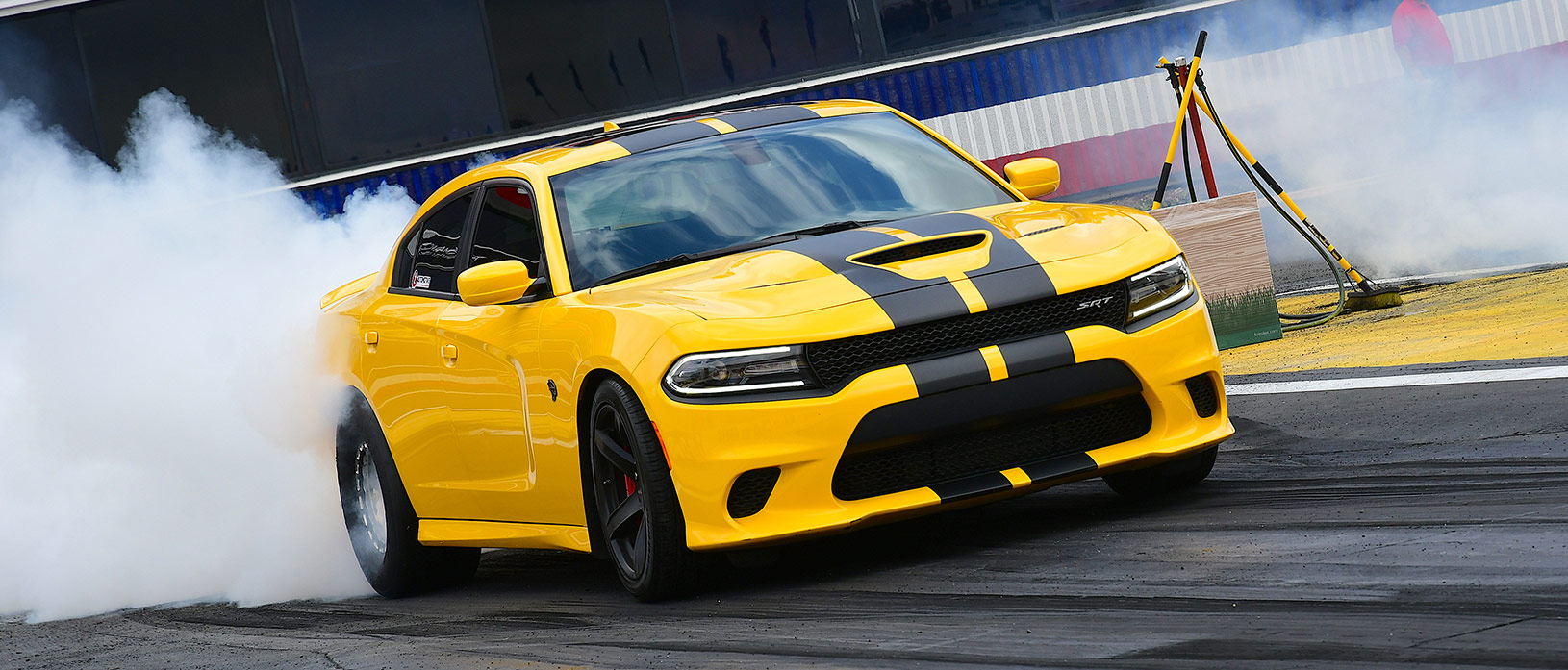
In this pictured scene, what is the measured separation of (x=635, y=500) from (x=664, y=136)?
166cm

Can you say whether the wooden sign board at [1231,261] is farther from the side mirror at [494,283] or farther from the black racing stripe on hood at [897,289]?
the side mirror at [494,283]

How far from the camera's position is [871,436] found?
16.2ft

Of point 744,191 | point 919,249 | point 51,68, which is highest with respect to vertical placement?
point 51,68

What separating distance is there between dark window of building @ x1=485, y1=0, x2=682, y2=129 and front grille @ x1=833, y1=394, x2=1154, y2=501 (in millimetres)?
10418

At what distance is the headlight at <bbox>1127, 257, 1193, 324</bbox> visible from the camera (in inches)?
207

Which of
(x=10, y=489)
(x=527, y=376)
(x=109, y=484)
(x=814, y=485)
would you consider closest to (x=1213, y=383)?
(x=814, y=485)

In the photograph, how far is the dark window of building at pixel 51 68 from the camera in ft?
48.5

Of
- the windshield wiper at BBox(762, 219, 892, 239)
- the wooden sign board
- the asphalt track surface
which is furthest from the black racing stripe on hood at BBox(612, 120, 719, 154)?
the wooden sign board

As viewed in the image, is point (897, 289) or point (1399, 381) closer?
point (897, 289)

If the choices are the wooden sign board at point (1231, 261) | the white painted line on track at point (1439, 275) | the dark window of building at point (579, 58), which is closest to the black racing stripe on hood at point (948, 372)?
the wooden sign board at point (1231, 261)

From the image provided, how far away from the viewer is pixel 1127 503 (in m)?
5.73

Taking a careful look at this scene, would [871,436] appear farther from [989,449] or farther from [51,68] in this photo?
[51,68]

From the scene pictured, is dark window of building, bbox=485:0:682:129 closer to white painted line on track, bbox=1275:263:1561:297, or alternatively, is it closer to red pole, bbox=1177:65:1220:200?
red pole, bbox=1177:65:1220:200

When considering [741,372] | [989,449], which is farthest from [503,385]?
[989,449]
